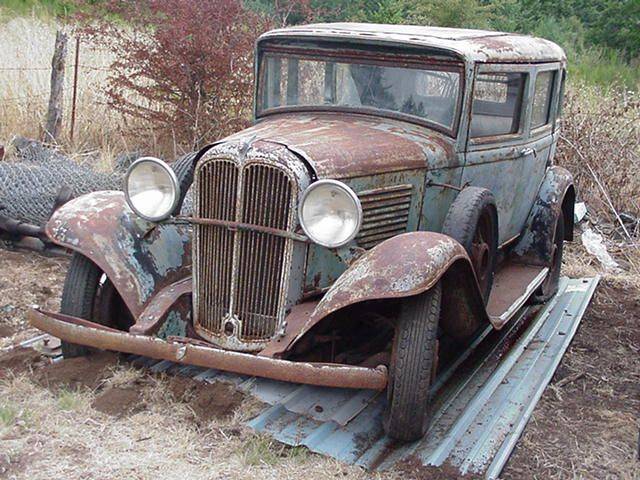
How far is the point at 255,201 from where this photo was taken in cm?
371

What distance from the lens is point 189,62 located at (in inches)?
317

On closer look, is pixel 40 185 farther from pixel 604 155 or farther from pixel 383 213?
pixel 604 155

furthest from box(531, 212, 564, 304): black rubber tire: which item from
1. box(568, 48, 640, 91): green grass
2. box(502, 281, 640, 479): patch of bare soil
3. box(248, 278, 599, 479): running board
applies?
box(568, 48, 640, 91): green grass

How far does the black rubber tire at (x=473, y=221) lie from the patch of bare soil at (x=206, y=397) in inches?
53.5

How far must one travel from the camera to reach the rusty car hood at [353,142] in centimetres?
379

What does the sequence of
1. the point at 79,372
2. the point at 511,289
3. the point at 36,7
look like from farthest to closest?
1. the point at 36,7
2. the point at 511,289
3. the point at 79,372

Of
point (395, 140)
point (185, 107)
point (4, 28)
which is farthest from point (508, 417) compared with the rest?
point (4, 28)

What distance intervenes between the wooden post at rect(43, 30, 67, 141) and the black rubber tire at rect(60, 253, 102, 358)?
4.84 metres

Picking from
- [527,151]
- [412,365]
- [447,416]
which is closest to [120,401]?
[412,365]

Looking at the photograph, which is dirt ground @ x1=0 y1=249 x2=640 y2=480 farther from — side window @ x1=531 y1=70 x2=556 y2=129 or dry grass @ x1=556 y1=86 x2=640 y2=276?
dry grass @ x1=556 y1=86 x2=640 y2=276

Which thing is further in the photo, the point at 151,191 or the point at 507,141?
the point at 507,141

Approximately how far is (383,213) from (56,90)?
549 cm

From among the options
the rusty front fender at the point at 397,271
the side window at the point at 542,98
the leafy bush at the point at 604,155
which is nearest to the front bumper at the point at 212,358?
the rusty front fender at the point at 397,271

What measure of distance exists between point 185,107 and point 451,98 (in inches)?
173
